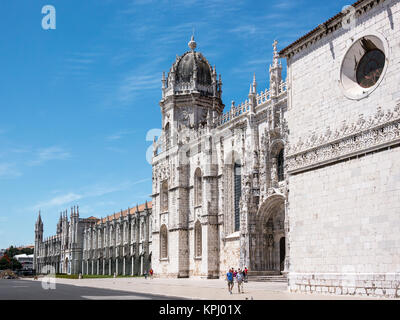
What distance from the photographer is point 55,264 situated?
114312 mm

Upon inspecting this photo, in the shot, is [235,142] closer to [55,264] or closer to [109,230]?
[109,230]

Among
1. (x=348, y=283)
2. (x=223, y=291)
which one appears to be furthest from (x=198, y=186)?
(x=348, y=283)

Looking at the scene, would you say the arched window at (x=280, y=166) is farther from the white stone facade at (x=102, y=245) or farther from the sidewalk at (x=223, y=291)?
the white stone facade at (x=102, y=245)

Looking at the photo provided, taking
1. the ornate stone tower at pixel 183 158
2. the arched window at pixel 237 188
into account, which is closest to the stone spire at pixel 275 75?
the arched window at pixel 237 188

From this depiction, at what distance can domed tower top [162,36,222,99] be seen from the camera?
5147 centimetres

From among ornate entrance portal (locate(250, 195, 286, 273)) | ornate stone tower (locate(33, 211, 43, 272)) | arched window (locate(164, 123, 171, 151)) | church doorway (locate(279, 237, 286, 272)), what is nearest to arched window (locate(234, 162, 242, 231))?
ornate entrance portal (locate(250, 195, 286, 273))

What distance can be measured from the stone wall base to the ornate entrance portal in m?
Result: 14.5

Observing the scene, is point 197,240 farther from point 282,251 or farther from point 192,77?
point 192,77

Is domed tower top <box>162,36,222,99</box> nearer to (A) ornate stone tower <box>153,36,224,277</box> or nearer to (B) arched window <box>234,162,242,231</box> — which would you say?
(A) ornate stone tower <box>153,36,224,277</box>

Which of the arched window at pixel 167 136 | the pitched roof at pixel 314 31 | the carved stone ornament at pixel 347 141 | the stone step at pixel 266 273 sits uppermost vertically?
the arched window at pixel 167 136

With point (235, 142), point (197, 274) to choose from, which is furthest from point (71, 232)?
point (235, 142)

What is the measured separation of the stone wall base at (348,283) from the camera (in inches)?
661

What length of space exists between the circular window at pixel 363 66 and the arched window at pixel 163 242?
34724mm

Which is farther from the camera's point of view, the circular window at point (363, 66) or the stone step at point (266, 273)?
the stone step at point (266, 273)
